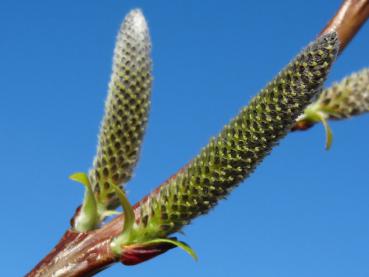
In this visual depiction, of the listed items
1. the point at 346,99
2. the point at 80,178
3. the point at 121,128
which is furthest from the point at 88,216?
the point at 346,99

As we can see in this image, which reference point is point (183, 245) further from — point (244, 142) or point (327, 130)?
point (327, 130)

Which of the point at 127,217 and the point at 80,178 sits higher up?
the point at 80,178

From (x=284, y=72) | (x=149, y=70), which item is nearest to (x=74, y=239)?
(x=149, y=70)

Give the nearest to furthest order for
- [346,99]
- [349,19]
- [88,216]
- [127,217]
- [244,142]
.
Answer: [244,142] < [127,217] < [88,216] < [349,19] < [346,99]

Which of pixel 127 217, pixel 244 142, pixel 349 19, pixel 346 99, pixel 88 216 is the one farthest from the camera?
pixel 346 99

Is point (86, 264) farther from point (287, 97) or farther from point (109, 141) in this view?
point (287, 97)

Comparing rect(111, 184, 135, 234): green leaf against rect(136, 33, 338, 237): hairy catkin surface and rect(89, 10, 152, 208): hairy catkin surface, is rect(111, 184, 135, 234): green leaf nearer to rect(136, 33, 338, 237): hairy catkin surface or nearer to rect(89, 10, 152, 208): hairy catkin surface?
rect(136, 33, 338, 237): hairy catkin surface

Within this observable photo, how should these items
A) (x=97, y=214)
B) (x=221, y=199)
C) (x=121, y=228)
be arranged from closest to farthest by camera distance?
1. (x=221, y=199)
2. (x=121, y=228)
3. (x=97, y=214)
